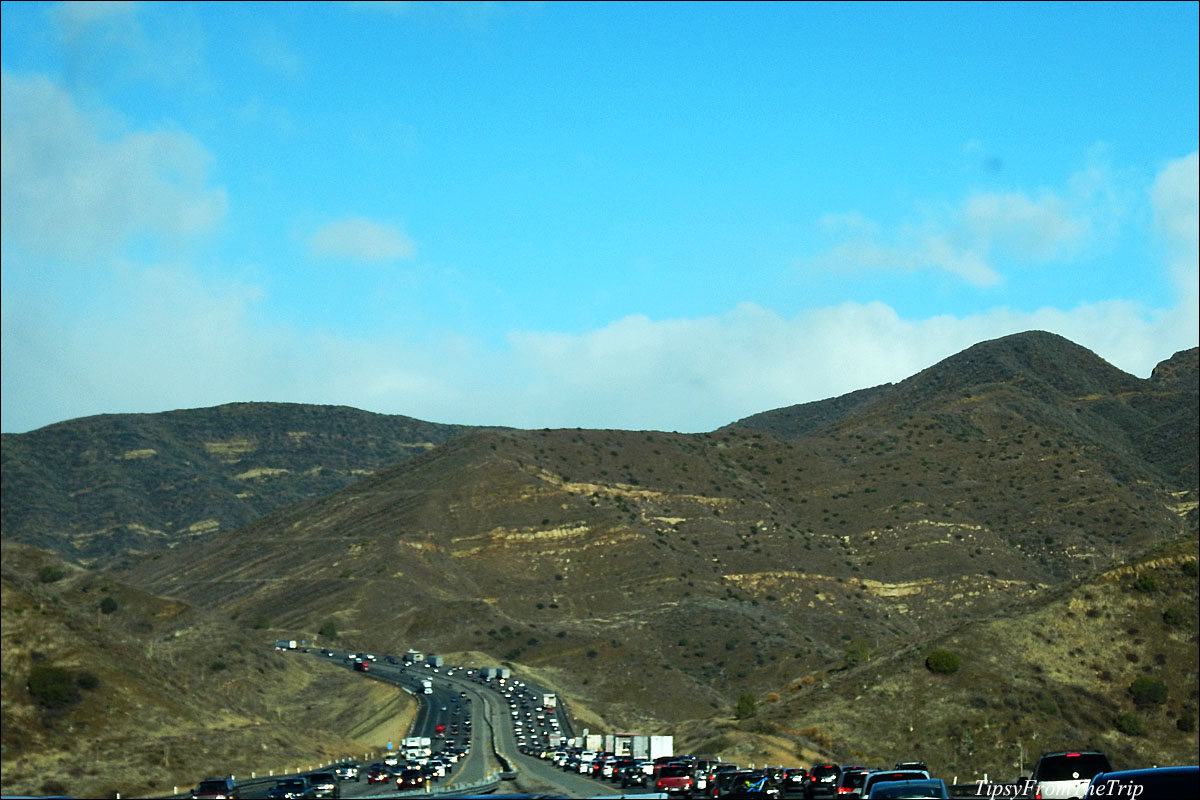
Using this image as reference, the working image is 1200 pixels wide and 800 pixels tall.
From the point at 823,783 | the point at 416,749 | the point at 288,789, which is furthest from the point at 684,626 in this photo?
the point at 823,783

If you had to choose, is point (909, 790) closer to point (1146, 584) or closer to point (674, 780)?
point (674, 780)

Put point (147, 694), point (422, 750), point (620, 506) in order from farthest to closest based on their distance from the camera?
point (620, 506) < point (422, 750) < point (147, 694)

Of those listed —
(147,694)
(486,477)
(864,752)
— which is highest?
(486,477)

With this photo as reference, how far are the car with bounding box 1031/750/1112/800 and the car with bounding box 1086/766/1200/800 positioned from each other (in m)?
13.7

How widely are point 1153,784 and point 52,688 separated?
6539 cm

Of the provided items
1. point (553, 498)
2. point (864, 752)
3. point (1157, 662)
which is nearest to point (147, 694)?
point (864, 752)

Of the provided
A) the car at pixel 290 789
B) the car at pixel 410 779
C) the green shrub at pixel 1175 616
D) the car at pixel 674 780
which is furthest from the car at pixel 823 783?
the green shrub at pixel 1175 616

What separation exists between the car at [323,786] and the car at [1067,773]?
31945 mm

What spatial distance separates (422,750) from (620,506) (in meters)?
96.2

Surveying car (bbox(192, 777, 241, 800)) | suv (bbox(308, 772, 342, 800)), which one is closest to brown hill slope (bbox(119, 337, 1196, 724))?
suv (bbox(308, 772, 342, 800))

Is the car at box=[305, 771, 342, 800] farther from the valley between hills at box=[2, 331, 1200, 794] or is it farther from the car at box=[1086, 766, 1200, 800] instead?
the car at box=[1086, 766, 1200, 800]

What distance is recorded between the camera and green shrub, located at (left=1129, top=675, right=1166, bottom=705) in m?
80.2

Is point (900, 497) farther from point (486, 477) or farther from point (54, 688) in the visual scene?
point (54, 688)

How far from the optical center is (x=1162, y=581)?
8975 cm
